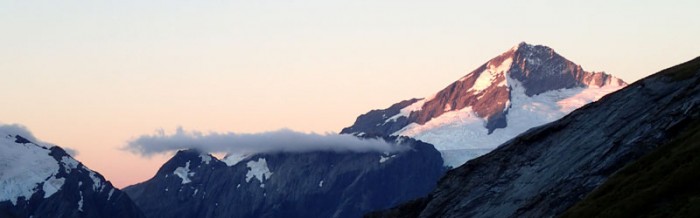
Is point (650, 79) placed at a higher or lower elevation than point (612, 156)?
higher

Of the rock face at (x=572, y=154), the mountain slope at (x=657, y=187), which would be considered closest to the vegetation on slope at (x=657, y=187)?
the mountain slope at (x=657, y=187)

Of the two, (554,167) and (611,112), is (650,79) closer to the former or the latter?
(611,112)

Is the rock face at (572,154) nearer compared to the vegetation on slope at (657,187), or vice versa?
the vegetation on slope at (657,187)

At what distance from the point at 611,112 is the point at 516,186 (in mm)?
13252

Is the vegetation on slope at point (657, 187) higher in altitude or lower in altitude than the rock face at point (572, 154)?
lower

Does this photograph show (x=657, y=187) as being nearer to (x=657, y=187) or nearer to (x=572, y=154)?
(x=657, y=187)

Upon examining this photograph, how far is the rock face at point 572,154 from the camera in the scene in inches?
3831

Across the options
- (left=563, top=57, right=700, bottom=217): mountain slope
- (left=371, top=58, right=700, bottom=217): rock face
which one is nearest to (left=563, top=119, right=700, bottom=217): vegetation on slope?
(left=563, top=57, right=700, bottom=217): mountain slope

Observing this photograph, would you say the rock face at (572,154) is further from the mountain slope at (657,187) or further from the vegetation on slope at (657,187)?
the vegetation on slope at (657,187)

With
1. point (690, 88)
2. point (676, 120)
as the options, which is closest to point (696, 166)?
point (676, 120)

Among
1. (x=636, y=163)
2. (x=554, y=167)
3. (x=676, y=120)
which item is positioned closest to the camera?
(x=636, y=163)

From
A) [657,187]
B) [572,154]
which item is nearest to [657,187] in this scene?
[657,187]

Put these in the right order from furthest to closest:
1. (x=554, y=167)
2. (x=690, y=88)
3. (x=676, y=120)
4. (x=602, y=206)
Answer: (x=554, y=167), (x=690, y=88), (x=676, y=120), (x=602, y=206)

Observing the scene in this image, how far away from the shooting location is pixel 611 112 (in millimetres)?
112625
